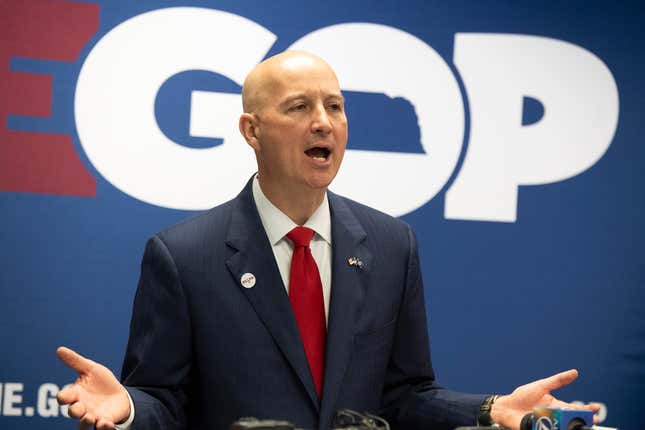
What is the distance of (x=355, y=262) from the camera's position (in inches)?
104

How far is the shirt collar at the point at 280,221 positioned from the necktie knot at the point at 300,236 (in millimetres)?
19

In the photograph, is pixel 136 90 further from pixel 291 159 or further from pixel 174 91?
pixel 291 159

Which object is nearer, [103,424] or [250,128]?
[103,424]

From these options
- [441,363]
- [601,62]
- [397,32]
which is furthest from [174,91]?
[601,62]

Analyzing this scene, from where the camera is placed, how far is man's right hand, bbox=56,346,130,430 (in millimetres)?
2001

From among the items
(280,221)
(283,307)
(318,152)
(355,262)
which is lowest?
(283,307)

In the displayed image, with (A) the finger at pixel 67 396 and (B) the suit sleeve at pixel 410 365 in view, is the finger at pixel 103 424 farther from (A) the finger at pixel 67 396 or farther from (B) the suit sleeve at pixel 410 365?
(B) the suit sleeve at pixel 410 365

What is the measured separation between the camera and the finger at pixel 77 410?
6.39ft

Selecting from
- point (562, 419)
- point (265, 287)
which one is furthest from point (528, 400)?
point (265, 287)

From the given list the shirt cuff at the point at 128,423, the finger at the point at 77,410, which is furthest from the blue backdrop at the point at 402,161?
the finger at the point at 77,410

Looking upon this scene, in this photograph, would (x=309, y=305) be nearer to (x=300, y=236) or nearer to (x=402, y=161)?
(x=300, y=236)

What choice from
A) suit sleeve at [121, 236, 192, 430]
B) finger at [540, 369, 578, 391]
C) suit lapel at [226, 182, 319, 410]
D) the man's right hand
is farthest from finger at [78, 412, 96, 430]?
finger at [540, 369, 578, 391]

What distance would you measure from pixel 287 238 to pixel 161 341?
491 millimetres

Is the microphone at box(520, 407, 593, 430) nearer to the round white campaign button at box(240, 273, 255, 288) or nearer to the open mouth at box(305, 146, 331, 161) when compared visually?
the round white campaign button at box(240, 273, 255, 288)
